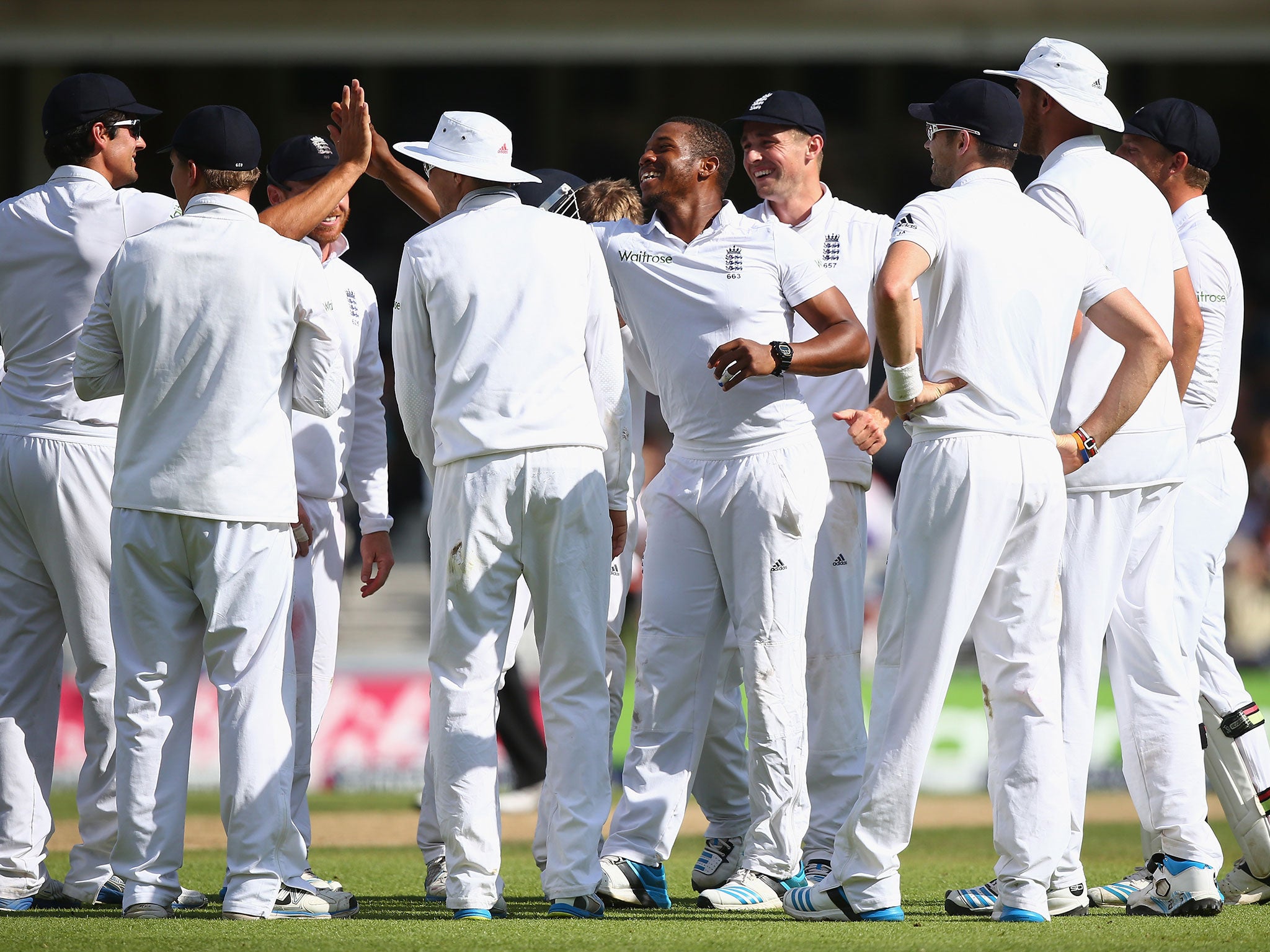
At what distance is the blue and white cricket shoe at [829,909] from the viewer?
483cm

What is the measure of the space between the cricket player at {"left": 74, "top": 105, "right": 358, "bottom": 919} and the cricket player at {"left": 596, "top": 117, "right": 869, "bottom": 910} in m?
1.24

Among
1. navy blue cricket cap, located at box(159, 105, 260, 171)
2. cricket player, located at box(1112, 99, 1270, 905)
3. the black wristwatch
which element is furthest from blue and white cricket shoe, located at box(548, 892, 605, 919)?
navy blue cricket cap, located at box(159, 105, 260, 171)

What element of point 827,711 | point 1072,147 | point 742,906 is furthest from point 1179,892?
point 1072,147

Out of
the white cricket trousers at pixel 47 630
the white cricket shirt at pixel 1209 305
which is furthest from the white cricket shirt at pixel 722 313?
the white cricket trousers at pixel 47 630

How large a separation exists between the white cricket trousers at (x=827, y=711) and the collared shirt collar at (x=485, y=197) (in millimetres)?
1645

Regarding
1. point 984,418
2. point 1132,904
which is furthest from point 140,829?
point 1132,904

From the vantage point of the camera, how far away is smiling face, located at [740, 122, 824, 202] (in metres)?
6.03

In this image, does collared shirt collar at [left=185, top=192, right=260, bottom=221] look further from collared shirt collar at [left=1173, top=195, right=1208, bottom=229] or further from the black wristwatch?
collared shirt collar at [left=1173, top=195, right=1208, bottom=229]

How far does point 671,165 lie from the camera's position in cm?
555

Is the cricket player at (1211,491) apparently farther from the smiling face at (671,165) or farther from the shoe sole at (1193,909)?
the smiling face at (671,165)

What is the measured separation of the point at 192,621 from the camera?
16.3 ft

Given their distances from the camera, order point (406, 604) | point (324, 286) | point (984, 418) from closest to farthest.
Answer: point (984, 418) → point (324, 286) → point (406, 604)

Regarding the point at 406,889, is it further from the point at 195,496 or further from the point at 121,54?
the point at 121,54

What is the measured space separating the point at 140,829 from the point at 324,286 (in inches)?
71.0
